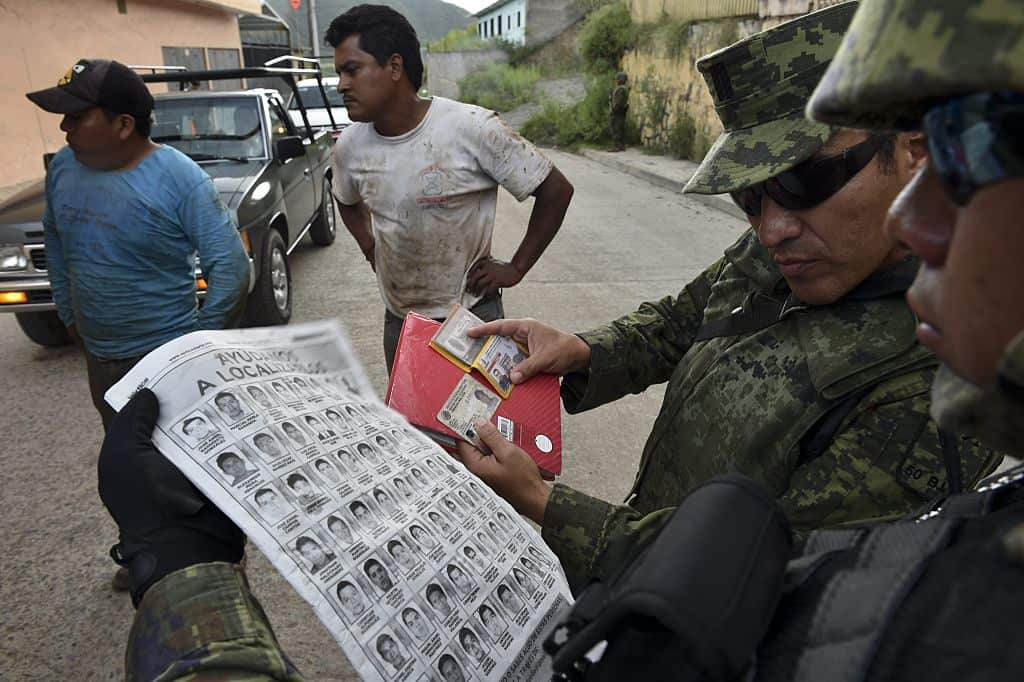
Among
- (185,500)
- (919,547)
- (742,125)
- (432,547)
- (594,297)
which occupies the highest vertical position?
(742,125)

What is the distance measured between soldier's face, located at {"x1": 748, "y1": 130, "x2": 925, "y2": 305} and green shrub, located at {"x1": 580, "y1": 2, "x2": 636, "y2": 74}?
57.6 ft

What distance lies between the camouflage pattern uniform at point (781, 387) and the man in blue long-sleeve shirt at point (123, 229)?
1830 millimetres

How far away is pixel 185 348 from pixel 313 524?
41 cm

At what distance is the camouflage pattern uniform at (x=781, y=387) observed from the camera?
3.22 feet

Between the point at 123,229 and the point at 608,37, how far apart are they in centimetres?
1744

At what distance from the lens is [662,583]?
0.55 metres

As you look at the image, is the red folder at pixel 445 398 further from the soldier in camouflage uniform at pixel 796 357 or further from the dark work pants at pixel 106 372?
the dark work pants at pixel 106 372

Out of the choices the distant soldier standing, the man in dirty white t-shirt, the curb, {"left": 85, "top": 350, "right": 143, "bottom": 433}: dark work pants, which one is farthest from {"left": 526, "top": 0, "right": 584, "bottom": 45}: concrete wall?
{"left": 85, "top": 350, "right": 143, "bottom": 433}: dark work pants

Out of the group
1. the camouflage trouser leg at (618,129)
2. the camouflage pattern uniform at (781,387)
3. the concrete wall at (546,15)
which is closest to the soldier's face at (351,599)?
the camouflage pattern uniform at (781,387)

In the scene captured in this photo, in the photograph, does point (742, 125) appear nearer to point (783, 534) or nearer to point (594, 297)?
point (783, 534)

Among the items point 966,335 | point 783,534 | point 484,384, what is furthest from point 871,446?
point 484,384

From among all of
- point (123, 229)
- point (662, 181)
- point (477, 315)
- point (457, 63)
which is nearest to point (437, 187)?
point (477, 315)

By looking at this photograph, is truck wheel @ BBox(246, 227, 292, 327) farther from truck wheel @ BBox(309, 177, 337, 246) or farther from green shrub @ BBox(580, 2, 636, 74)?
green shrub @ BBox(580, 2, 636, 74)

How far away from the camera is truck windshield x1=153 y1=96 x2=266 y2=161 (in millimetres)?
5117
